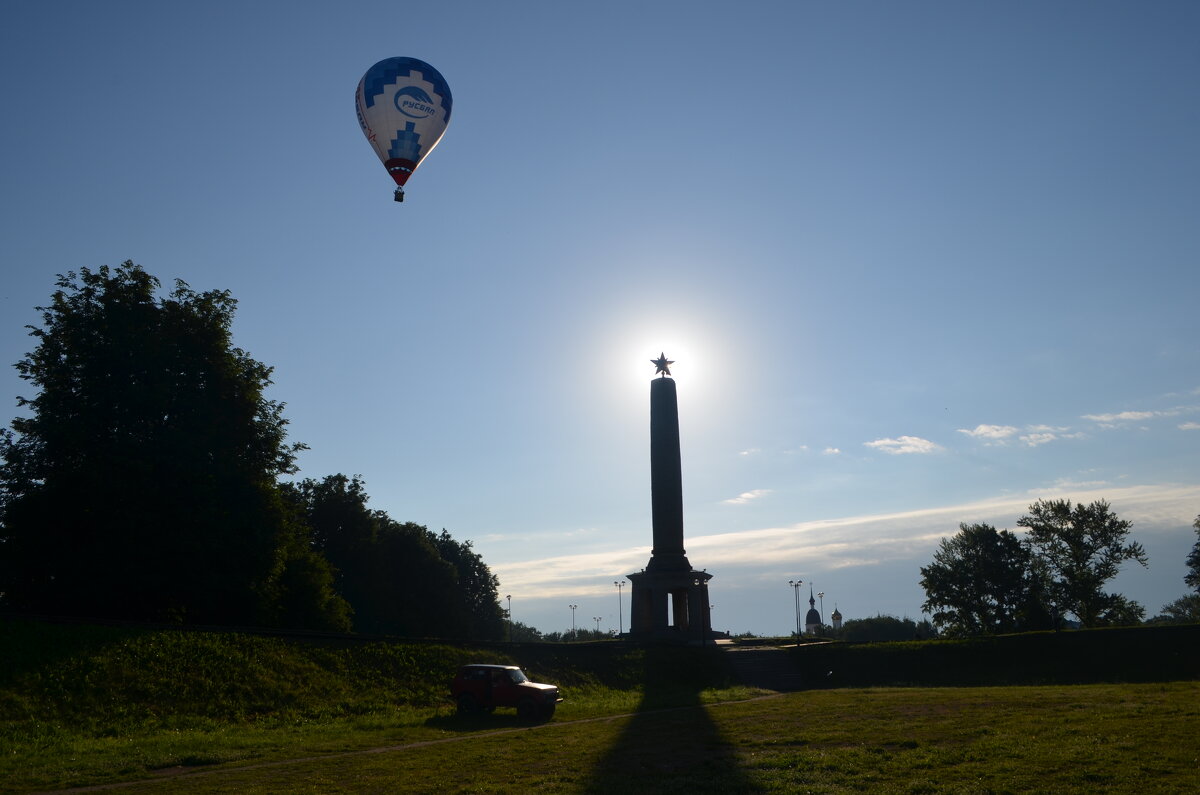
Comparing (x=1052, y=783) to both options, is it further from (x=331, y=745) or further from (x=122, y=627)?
(x=122, y=627)

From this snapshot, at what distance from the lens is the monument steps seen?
44500mm

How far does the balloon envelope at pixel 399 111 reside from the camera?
110 ft

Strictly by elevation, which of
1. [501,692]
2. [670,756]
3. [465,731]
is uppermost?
[501,692]

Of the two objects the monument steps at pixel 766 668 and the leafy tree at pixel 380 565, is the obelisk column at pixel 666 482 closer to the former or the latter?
the monument steps at pixel 766 668

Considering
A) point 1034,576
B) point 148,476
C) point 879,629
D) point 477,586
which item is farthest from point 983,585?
point 148,476

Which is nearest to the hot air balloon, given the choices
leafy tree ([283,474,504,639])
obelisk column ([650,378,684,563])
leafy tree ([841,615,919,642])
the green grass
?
the green grass

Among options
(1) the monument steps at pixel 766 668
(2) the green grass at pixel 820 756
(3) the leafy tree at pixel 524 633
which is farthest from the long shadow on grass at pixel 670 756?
(3) the leafy tree at pixel 524 633

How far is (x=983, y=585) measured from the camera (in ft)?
259

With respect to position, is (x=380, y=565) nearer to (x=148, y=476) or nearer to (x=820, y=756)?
(x=148, y=476)

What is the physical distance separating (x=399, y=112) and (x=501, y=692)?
22560mm

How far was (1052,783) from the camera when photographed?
13703mm

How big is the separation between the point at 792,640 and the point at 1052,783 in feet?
169

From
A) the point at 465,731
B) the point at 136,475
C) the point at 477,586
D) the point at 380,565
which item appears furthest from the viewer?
the point at 477,586

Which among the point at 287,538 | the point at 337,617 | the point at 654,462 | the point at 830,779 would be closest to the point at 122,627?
the point at 287,538
